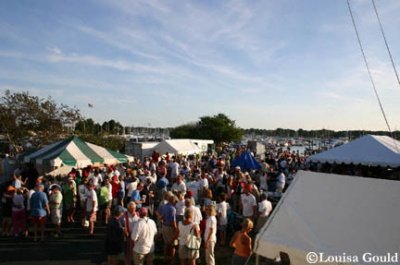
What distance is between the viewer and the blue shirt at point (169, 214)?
8273 millimetres

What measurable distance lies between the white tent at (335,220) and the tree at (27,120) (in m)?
24.8

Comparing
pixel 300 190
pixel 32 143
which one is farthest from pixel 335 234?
pixel 32 143

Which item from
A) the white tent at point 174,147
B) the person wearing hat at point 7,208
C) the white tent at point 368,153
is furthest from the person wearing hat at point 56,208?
the white tent at point 174,147

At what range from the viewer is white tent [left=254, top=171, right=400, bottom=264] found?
460 centimetres

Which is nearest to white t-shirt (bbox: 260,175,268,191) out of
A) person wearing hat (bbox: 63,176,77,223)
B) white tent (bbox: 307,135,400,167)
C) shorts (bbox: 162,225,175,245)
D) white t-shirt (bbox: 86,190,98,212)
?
white tent (bbox: 307,135,400,167)

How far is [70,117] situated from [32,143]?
342 cm

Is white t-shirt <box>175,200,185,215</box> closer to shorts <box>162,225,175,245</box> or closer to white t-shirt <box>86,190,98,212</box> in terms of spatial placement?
shorts <box>162,225,175,245</box>

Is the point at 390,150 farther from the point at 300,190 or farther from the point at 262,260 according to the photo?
the point at 300,190

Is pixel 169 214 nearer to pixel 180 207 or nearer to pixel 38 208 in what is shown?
pixel 180 207

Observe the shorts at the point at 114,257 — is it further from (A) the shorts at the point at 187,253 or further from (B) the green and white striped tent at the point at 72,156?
(B) the green and white striped tent at the point at 72,156

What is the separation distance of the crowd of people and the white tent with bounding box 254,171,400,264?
52.0 inches

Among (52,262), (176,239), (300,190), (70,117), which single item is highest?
(70,117)

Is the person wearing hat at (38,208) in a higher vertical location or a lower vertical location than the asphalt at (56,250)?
higher

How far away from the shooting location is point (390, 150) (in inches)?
612
